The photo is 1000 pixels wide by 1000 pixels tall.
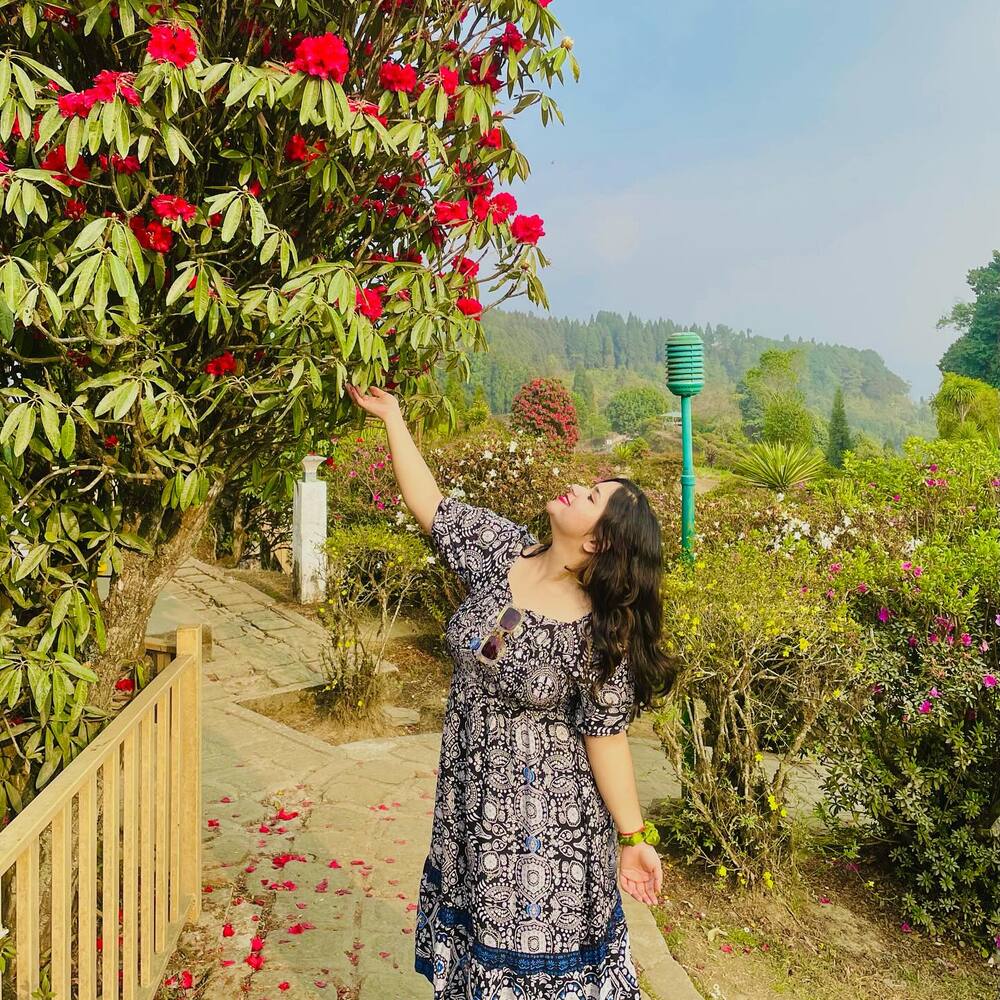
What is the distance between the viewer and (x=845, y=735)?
3070mm

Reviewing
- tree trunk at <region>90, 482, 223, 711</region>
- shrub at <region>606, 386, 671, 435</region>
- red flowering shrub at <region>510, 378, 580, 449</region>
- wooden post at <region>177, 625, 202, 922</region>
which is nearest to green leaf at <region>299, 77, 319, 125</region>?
tree trunk at <region>90, 482, 223, 711</region>

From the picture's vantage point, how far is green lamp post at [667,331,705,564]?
5012 millimetres

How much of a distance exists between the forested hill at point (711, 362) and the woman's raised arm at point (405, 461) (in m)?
69.4

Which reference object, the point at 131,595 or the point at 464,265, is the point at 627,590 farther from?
the point at 131,595

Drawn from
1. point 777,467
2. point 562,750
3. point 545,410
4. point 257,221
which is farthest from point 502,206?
point 545,410

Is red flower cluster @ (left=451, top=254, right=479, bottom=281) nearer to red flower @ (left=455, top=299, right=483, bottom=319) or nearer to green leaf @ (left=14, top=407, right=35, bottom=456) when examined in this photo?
red flower @ (left=455, top=299, right=483, bottom=319)

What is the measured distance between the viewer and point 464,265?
1.99m

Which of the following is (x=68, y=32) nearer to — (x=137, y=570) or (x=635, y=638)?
(x=137, y=570)

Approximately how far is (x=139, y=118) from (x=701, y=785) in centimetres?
270

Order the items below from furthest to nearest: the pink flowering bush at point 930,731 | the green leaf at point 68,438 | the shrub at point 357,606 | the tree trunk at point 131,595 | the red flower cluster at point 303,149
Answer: the shrub at point 357,606, the pink flowering bush at point 930,731, the tree trunk at point 131,595, the red flower cluster at point 303,149, the green leaf at point 68,438

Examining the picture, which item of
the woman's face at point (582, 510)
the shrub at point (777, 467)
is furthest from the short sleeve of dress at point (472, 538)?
the shrub at point (777, 467)

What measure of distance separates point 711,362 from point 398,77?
4264 inches

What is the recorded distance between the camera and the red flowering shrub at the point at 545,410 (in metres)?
21.0

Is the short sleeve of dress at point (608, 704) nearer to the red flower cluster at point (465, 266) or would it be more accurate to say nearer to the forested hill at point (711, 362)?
the red flower cluster at point (465, 266)
